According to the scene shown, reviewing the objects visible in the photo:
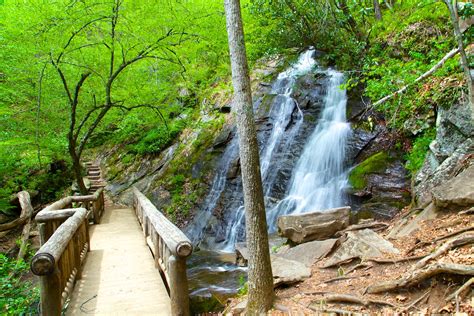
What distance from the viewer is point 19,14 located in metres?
8.48

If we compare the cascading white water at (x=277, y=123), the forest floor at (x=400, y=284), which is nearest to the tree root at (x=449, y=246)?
the forest floor at (x=400, y=284)

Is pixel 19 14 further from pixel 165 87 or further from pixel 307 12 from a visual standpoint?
pixel 307 12

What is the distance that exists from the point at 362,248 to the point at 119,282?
4138 millimetres

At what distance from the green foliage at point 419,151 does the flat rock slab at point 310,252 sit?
11.9ft

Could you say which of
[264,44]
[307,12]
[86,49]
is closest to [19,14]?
[86,49]

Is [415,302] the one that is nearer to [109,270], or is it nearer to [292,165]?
[109,270]

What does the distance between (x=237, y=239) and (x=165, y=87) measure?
18.8 feet

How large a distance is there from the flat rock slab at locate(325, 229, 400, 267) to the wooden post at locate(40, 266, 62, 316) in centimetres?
409

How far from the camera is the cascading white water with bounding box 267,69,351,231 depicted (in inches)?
389

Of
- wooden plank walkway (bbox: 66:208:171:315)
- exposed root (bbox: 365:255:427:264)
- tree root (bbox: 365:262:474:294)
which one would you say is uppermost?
tree root (bbox: 365:262:474:294)

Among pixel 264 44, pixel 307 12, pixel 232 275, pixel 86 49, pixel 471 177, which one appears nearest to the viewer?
pixel 471 177

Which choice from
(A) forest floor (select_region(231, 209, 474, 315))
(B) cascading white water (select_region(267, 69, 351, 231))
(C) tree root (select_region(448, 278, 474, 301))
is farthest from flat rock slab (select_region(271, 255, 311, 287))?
(B) cascading white water (select_region(267, 69, 351, 231))

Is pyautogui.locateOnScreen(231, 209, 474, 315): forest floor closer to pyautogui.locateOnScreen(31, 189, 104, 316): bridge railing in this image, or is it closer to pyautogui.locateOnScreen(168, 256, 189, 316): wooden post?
pyautogui.locateOnScreen(168, 256, 189, 316): wooden post

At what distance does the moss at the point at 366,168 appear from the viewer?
941 centimetres
